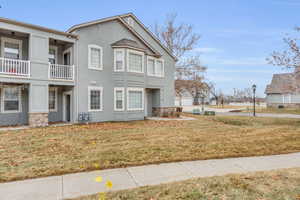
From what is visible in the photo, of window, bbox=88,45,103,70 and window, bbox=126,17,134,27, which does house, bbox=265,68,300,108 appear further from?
window, bbox=88,45,103,70

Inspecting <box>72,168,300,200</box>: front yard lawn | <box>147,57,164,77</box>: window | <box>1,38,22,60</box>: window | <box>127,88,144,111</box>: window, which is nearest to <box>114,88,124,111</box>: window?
<box>127,88,144,111</box>: window

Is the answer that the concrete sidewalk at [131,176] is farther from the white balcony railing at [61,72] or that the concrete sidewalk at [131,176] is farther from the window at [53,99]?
the window at [53,99]

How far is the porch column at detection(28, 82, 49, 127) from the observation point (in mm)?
11797

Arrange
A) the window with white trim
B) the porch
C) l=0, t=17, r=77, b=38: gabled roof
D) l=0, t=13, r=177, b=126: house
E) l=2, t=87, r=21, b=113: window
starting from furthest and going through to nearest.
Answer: the window with white trim
l=2, t=87, r=21, b=113: window
l=0, t=13, r=177, b=126: house
the porch
l=0, t=17, r=77, b=38: gabled roof

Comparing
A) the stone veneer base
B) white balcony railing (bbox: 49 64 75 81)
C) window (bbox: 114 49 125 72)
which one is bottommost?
the stone veneer base

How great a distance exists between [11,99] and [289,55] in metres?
21.2

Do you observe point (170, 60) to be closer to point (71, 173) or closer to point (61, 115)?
point (61, 115)

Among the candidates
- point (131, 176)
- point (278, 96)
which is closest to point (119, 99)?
point (131, 176)

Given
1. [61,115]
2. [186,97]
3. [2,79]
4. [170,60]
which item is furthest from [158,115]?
[186,97]

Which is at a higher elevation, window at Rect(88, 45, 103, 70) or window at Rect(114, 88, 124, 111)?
window at Rect(88, 45, 103, 70)

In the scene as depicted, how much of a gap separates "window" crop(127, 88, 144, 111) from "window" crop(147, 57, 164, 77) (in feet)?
8.31

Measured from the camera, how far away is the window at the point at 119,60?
1543 centimetres

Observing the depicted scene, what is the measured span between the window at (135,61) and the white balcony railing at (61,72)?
465cm

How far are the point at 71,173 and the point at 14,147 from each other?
13.4 ft
